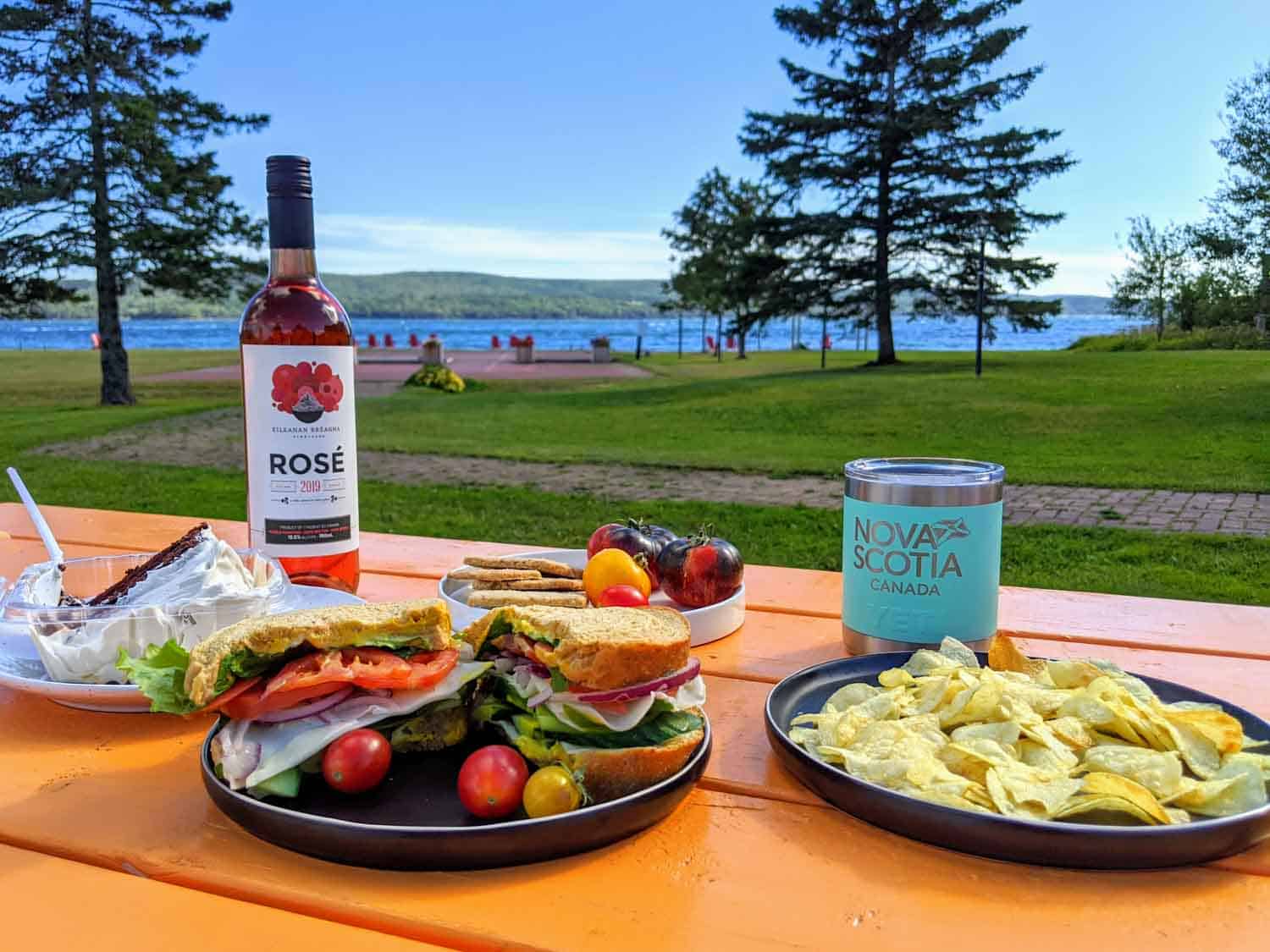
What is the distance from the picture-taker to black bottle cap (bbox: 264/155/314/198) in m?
1.74

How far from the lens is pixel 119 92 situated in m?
21.3

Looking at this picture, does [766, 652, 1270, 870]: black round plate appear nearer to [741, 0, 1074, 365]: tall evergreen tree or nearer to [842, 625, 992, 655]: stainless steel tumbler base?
[842, 625, 992, 655]: stainless steel tumbler base

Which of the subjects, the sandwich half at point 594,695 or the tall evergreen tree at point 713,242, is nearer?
the sandwich half at point 594,695

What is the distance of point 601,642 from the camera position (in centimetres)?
117

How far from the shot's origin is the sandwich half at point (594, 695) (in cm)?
116

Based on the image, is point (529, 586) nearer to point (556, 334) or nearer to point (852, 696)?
point (852, 696)

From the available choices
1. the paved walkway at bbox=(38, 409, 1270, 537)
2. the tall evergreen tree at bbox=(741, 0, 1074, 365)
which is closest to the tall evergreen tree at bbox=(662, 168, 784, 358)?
the tall evergreen tree at bbox=(741, 0, 1074, 365)

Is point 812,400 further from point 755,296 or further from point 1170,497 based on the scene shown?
point 755,296

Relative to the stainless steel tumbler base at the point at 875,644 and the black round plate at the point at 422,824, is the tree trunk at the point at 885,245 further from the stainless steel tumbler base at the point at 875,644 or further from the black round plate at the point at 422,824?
the black round plate at the point at 422,824

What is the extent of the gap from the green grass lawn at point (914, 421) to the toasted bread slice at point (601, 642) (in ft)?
32.9

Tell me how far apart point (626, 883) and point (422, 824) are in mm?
237

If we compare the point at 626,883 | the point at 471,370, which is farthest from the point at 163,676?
the point at 471,370

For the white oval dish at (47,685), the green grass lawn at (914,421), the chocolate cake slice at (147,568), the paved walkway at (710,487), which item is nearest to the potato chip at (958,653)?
the white oval dish at (47,685)

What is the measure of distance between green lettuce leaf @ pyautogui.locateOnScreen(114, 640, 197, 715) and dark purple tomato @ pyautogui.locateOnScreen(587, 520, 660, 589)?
3.21 ft
